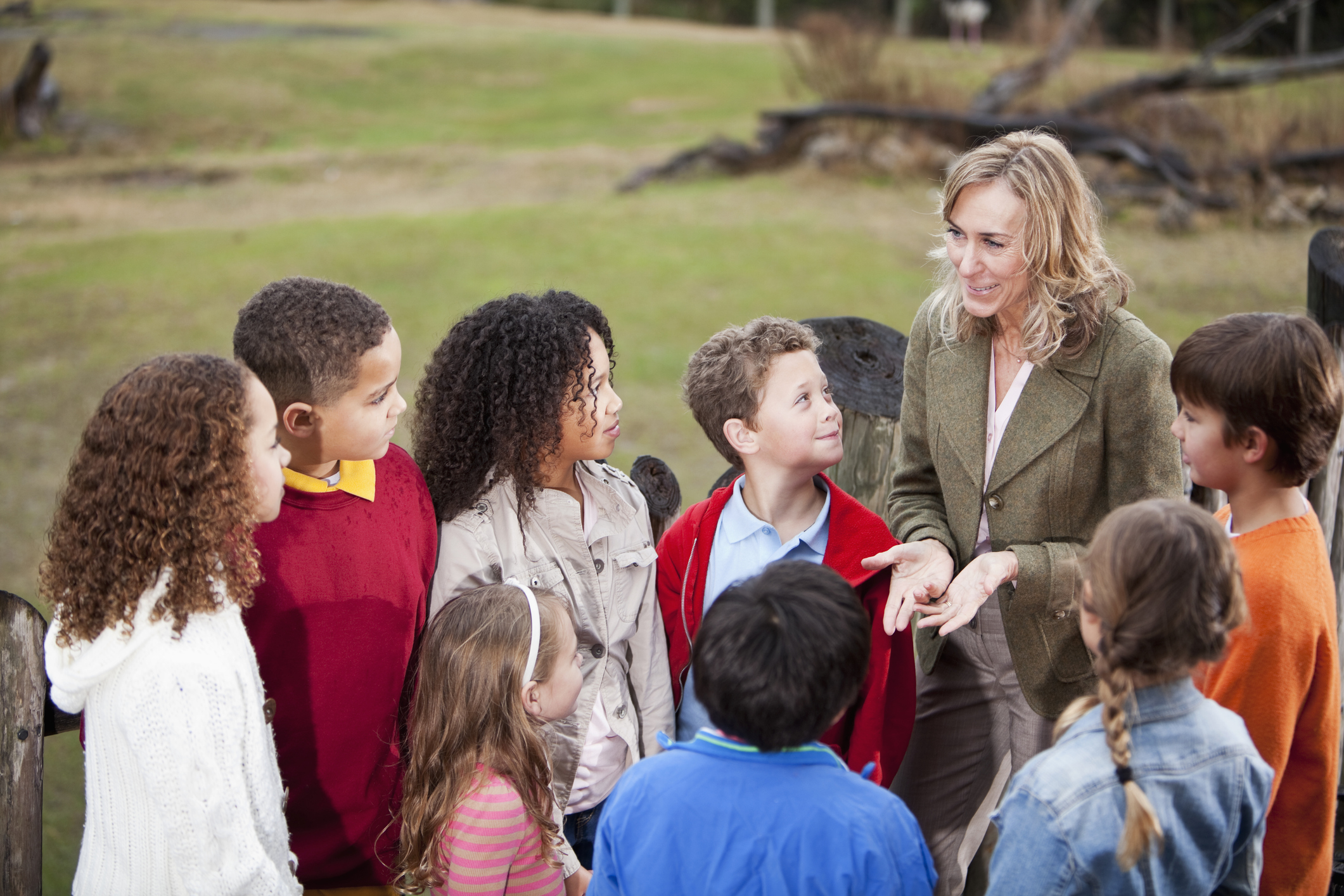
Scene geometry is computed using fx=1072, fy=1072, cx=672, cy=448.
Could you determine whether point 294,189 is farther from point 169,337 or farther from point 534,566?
point 534,566

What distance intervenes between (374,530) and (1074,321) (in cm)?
157

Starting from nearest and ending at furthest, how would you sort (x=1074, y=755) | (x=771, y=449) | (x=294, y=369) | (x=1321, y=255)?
(x=1074, y=755) → (x=294, y=369) → (x=771, y=449) → (x=1321, y=255)

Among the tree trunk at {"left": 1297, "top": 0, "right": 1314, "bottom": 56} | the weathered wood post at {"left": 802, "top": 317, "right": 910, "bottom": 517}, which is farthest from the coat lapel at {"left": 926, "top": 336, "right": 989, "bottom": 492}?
the tree trunk at {"left": 1297, "top": 0, "right": 1314, "bottom": 56}

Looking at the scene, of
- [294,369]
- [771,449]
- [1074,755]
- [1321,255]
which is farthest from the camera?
[1321,255]

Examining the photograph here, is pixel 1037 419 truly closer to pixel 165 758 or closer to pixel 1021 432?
pixel 1021 432

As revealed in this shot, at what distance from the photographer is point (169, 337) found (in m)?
8.52

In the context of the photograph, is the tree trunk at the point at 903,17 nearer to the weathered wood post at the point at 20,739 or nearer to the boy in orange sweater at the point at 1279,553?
the boy in orange sweater at the point at 1279,553

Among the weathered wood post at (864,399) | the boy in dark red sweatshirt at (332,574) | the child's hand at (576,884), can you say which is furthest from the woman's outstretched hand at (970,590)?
the boy in dark red sweatshirt at (332,574)

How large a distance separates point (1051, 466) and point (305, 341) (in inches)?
63.8

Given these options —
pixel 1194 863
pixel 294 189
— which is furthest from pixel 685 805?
pixel 294 189

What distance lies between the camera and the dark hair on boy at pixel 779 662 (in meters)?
1.68

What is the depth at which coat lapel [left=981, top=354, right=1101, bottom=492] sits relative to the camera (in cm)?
234

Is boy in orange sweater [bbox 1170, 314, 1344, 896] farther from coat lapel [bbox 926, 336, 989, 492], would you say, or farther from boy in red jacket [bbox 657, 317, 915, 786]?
boy in red jacket [bbox 657, 317, 915, 786]

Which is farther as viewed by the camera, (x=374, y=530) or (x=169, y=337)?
(x=169, y=337)
